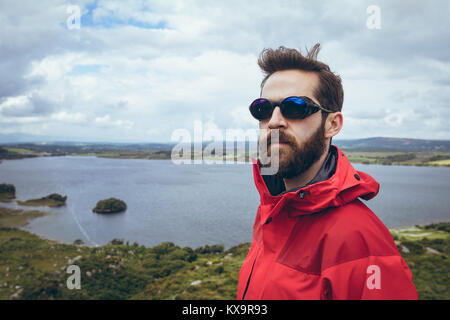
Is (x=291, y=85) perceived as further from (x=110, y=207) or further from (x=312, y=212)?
(x=110, y=207)

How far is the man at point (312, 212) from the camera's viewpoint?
4.41 feet

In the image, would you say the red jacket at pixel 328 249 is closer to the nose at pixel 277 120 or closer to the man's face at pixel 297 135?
the man's face at pixel 297 135

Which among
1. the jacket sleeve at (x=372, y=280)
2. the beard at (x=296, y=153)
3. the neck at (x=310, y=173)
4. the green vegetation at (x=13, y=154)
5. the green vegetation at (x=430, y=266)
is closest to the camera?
the jacket sleeve at (x=372, y=280)

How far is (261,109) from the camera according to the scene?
1.94 m

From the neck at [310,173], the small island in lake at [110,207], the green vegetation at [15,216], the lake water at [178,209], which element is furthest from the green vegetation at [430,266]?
the green vegetation at [15,216]

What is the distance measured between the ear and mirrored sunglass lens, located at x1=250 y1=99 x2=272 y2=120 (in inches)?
16.2

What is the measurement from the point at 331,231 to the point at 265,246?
50 cm

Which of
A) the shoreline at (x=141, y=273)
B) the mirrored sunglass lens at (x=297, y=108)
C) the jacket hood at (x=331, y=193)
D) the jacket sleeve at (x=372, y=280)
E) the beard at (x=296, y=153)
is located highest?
the mirrored sunglass lens at (x=297, y=108)

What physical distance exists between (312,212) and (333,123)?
71 cm

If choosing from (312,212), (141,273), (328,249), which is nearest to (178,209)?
(141,273)

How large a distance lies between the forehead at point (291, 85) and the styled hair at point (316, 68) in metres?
0.03
